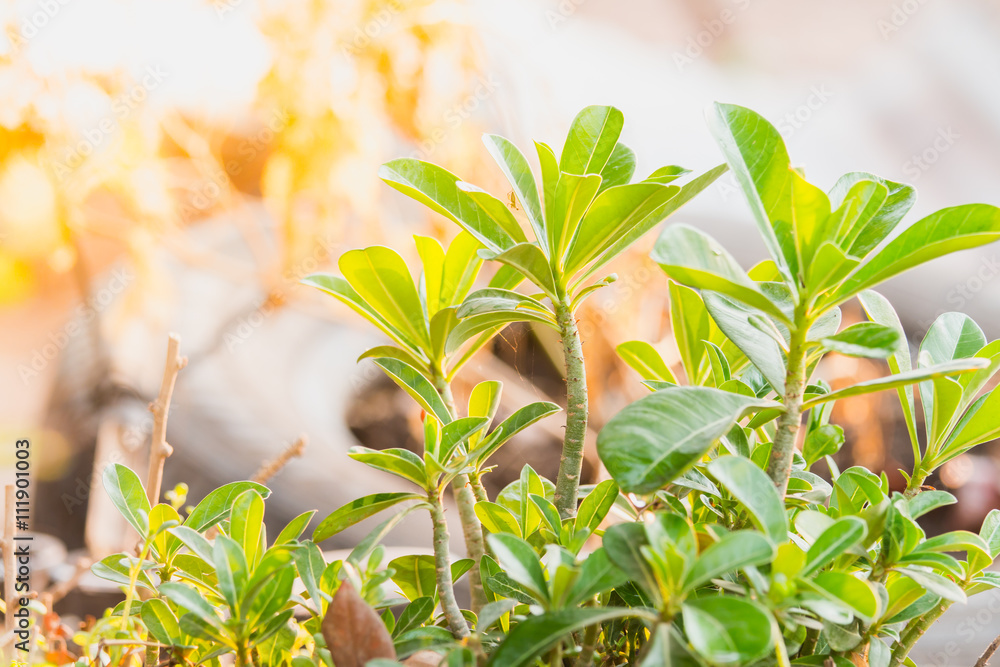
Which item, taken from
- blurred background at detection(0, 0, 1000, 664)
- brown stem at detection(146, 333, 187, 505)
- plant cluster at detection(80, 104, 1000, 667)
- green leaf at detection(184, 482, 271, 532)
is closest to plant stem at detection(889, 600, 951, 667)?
plant cluster at detection(80, 104, 1000, 667)

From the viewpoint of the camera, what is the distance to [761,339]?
379 mm

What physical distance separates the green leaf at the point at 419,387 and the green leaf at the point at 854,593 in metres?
0.25

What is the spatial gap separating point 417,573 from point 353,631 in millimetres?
153

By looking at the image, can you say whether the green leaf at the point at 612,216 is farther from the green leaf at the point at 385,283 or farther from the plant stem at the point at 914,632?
the plant stem at the point at 914,632

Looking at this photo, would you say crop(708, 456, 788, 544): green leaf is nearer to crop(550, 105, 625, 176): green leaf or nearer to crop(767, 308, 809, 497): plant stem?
crop(767, 308, 809, 497): plant stem

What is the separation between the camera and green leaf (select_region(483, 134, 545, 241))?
15.8 inches

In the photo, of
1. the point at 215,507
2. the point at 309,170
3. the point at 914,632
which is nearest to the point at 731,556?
the point at 914,632

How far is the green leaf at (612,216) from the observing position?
35cm

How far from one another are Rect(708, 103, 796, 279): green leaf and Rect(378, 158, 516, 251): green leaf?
0.15m

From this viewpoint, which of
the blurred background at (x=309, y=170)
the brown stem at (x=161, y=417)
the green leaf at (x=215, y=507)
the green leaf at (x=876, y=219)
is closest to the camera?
the green leaf at (x=876, y=219)

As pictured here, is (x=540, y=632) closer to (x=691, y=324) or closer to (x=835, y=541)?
(x=835, y=541)

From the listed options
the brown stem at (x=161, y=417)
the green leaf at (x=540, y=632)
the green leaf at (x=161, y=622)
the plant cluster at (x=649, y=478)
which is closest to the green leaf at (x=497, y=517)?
the plant cluster at (x=649, y=478)

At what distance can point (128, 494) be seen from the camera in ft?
1.50

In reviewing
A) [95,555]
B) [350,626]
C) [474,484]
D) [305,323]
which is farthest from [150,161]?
[350,626]
